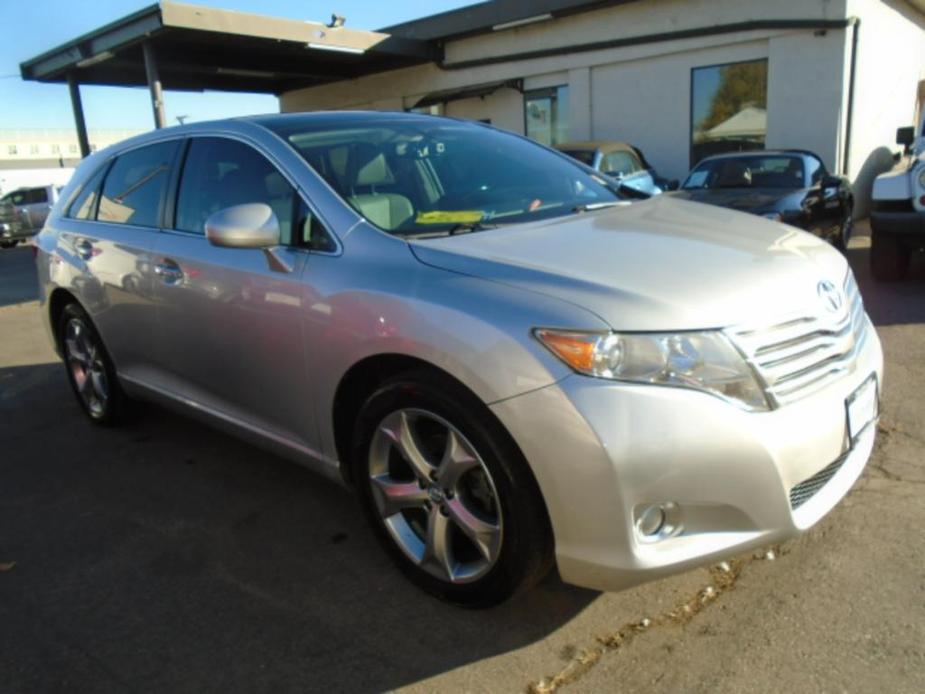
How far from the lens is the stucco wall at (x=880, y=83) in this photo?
1216 cm

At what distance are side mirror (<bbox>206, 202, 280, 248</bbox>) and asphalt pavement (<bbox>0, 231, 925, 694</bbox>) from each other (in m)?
1.25

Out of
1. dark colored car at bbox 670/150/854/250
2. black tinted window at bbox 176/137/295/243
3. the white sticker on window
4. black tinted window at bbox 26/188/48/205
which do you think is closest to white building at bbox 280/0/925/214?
dark colored car at bbox 670/150/854/250

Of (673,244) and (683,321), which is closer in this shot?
(683,321)

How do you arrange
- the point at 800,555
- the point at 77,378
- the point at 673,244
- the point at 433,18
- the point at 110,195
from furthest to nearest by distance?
1. the point at 433,18
2. the point at 77,378
3. the point at 110,195
4. the point at 800,555
5. the point at 673,244

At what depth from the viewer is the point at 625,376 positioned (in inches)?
79.6

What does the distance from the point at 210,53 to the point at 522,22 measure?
690 cm

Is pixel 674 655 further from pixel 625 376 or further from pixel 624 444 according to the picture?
pixel 625 376

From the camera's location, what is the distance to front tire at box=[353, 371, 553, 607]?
2189mm

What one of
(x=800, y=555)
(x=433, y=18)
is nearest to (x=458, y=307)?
(x=800, y=555)

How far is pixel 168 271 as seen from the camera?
3.41 meters

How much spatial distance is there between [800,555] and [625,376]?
1.27m

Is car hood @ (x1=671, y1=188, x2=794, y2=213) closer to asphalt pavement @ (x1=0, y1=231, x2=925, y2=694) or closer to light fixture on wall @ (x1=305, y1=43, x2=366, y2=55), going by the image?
asphalt pavement @ (x1=0, y1=231, x2=925, y2=694)

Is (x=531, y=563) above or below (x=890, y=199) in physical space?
below

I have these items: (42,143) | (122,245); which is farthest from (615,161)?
(42,143)
